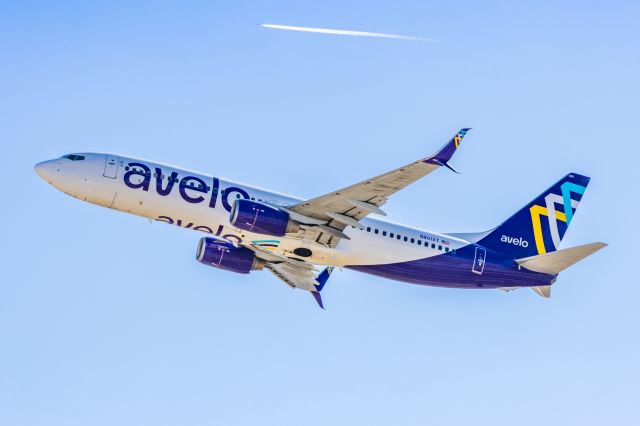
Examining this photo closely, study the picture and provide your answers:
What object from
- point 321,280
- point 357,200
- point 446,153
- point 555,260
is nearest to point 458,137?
point 446,153

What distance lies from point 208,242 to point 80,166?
28.1 feet

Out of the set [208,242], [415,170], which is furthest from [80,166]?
[415,170]

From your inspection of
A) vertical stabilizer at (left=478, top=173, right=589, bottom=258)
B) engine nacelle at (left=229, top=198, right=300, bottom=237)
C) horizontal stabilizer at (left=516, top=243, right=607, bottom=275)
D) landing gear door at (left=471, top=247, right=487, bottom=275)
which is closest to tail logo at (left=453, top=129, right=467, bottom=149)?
engine nacelle at (left=229, top=198, right=300, bottom=237)

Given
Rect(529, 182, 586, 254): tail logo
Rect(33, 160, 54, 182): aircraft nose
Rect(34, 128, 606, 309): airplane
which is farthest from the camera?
Rect(529, 182, 586, 254): tail logo

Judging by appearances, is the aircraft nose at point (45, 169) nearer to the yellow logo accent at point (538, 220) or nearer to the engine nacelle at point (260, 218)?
the engine nacelle at point (260, 218)

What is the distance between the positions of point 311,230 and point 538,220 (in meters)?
15.3

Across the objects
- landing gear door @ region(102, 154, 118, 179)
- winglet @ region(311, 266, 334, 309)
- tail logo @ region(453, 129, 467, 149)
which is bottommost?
winglet @ region(311, 266, 334, 309)

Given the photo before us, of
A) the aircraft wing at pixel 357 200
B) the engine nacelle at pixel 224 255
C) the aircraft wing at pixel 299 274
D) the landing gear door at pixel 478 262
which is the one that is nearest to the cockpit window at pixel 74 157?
the engine nacelle at pixel 224 255

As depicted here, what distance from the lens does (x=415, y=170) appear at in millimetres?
39531

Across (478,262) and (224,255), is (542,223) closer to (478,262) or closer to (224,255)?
(478,262)

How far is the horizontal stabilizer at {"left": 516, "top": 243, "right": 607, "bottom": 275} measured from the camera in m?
45.8

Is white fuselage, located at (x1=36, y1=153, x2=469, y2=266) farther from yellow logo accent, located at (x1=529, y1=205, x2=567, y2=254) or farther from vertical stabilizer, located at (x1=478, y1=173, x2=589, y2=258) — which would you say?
yellow logo accent, located at (x1=529, y1=205, x2=567, y2=254)

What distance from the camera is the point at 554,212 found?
175 feet

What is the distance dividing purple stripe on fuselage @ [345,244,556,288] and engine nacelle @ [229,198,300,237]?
5.13 m
